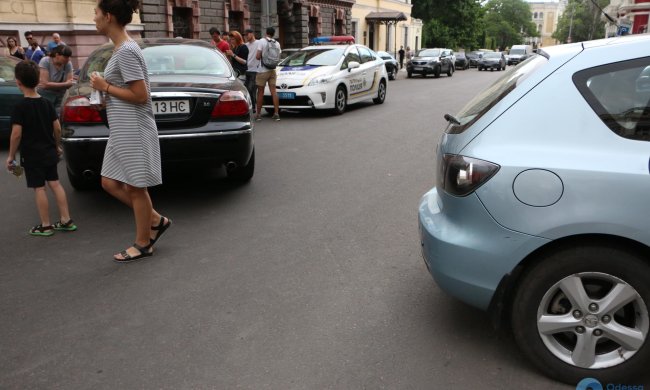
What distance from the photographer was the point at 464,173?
2.73 metres

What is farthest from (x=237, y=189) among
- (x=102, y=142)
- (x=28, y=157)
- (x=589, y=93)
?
(x=589, y=93)

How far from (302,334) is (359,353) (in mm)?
363

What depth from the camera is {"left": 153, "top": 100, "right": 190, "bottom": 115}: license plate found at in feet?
16.8

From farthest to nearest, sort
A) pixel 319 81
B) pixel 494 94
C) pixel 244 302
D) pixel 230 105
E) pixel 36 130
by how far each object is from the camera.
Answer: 1. pixel 319 81
2. pixel 230 105
3. pixel 36 130
4. pixel 244 302
5. pixel 494 94

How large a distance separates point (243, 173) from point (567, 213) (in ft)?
14.6

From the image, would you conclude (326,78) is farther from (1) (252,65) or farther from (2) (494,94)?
(2) (494,94)

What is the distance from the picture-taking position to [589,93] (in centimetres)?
259

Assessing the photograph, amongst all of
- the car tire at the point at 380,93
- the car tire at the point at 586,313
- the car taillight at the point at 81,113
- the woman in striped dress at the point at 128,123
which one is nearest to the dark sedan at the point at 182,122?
the car taillight at the point at 81,113

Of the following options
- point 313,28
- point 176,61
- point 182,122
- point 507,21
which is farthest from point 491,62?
point 507,21

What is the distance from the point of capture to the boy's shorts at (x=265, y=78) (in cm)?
1155

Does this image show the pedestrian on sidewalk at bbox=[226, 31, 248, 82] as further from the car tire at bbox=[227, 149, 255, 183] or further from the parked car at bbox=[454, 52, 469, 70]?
the parked car at bbox=[454, 52, 469, 70]

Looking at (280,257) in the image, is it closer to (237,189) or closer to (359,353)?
(359,353)

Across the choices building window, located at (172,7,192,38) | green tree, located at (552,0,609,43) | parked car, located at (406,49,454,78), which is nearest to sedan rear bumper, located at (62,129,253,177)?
building window, located at (172,7,192,38)

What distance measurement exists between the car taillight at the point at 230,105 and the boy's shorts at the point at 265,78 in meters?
6.14
